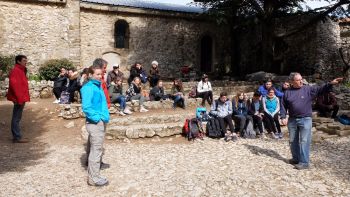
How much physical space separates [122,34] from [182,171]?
13.5m

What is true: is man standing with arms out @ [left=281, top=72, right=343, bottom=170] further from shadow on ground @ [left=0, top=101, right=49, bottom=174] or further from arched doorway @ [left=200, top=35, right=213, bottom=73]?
arched doorway @ [left=200, top=35, right=213, bottom=73]

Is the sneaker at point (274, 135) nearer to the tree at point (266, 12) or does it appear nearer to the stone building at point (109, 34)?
the tree at point (266, 12)

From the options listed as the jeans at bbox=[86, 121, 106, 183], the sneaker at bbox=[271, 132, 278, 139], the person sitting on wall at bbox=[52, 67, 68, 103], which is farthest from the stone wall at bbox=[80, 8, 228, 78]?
the jeans at bbox=[86, 121, 106, 183]

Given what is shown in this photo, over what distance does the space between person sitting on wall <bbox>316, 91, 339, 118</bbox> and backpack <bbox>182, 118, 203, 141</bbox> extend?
4235 millimetres

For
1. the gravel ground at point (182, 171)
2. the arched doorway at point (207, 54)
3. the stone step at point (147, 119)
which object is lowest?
the gravel ground at point (182, 171)

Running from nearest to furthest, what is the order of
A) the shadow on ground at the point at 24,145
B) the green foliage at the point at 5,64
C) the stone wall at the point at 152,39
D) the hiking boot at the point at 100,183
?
1. the hiking boot at the point at 100,183
2. the shadow on ground at the point at 24,145
3. the green foliage at the point at 5,64
4. the stone wall at the point at 152,39

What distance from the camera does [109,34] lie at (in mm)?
17531

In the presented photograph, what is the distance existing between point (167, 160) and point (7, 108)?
7.08 m

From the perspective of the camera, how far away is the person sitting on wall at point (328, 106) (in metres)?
10.3

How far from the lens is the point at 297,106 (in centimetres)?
594

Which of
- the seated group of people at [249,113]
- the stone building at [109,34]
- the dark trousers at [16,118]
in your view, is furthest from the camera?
the stone building at [109,34]

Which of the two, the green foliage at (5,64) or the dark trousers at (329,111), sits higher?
the green foliage at (5,64)

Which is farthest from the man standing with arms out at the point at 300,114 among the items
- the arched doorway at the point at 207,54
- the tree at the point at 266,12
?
the arched doorway at the point at 207,54

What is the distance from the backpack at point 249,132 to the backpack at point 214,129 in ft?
1.99
